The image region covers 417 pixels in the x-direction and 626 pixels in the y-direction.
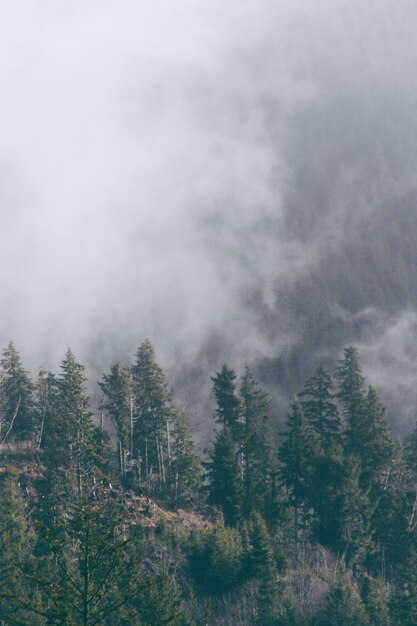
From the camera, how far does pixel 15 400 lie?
78.3 metres

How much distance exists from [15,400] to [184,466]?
19.8 meters

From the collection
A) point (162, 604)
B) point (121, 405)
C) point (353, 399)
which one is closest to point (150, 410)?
point (121, 405)

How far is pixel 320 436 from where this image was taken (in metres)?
70.8

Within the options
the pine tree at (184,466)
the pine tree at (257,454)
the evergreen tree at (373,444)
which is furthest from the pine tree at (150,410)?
the evergreen tree at (373,444)

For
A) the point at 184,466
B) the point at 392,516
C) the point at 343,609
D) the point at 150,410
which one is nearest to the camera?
the point at 343,609

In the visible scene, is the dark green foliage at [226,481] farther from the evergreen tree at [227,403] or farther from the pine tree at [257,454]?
the evergreen tree at [227,403]

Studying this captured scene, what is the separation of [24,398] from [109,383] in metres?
9.89

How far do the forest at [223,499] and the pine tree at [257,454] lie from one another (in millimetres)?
141

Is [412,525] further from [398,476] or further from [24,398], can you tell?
[24,398]

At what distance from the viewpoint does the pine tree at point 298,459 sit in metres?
68.8

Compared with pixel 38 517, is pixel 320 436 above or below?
above

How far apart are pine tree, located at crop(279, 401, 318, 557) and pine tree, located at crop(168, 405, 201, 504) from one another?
10747mm

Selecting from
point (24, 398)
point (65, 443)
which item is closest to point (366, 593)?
point (65, 443)

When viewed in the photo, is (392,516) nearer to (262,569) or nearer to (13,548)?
(262,569)
